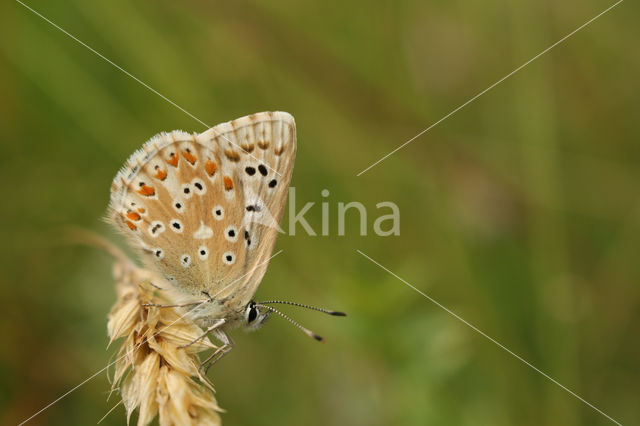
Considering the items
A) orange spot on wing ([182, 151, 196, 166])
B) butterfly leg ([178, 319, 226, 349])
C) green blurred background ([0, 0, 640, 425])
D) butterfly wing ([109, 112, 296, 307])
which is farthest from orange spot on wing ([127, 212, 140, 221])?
green blurred background ([0, 0, 640, 425])

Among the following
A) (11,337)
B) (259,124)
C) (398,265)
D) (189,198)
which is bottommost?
(398,265)

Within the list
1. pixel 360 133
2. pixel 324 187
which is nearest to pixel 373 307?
pixel 324 187

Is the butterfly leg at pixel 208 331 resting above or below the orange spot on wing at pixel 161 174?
below

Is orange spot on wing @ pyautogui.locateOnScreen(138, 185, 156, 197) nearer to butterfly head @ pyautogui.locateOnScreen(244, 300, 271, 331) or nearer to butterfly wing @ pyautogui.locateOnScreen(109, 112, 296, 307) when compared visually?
butterfly wing @ pyautogui.locateOnScreen(109, 112, 296, 307)

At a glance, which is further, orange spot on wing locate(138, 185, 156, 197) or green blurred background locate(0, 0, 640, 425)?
green blurred background locate(0, 0, 640, 425)

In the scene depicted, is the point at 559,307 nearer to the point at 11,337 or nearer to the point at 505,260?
the point at 505,260

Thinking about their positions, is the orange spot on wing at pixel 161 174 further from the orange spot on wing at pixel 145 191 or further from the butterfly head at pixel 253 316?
the butterfly head at pixel 253 316

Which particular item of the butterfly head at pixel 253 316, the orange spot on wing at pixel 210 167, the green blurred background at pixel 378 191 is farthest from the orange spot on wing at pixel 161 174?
the green blurred background at pixel 378 191

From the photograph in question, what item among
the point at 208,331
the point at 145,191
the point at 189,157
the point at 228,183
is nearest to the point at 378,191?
the point at 228,183
